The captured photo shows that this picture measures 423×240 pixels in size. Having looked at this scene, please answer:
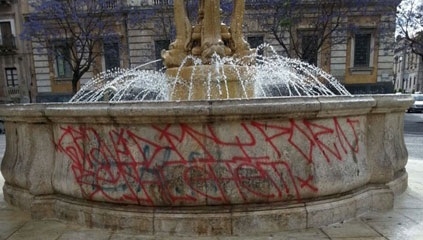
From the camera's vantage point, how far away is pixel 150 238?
336 cm

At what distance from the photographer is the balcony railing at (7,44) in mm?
32344

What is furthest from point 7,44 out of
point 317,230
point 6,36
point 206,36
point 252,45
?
point 317,230

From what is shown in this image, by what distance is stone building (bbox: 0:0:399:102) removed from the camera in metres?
24.0

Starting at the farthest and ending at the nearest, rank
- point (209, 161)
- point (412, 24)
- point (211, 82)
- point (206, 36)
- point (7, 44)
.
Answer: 1. point (7, 44)
2. point (412, 24)
3. point (206, 36)
4. point (211, 82)
5. point (209, 161)

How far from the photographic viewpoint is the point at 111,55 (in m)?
28.0

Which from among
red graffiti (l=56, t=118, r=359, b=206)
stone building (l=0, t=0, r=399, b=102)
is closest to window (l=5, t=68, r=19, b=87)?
stone building (l=0, t=0, r=399, b=102)

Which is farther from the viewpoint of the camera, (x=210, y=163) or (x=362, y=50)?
(x=362, y=50)

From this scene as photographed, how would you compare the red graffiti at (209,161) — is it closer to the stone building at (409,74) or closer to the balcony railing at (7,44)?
the balcony railing at (7,44)

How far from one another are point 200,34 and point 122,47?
22193 mm

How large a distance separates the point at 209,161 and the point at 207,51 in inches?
128

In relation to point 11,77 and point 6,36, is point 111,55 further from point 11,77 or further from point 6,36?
point 11,77

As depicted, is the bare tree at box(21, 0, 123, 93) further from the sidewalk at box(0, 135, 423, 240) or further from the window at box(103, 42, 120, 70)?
the sidewalk at box(0, 135, 423, 240)

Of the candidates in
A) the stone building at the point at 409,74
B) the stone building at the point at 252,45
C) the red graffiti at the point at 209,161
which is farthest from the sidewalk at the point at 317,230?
the stone building at the point at 409,74

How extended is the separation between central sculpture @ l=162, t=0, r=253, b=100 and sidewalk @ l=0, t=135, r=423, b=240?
304 centimetres
